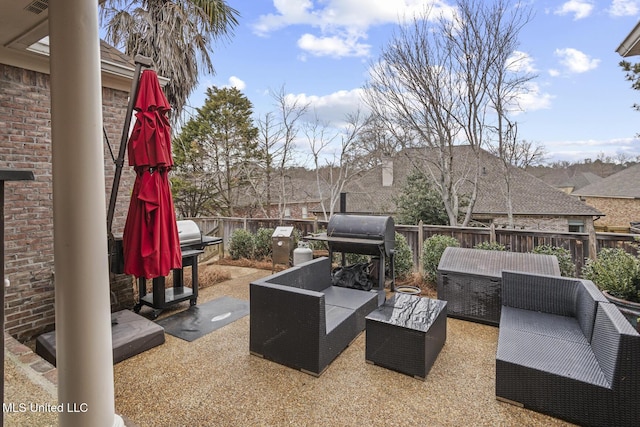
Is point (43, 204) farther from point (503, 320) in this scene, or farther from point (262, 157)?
point (262, 157)

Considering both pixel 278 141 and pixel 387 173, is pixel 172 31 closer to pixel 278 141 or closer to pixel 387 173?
pixel 278 141

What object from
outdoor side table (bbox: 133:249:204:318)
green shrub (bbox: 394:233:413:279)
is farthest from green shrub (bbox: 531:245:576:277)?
outdoor side table (bbox: 133:249:204:318)

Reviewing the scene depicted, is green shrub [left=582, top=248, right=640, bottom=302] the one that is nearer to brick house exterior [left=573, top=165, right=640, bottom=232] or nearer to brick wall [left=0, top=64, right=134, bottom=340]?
brick wall [left=0, top=64, right=134, bottom=340]

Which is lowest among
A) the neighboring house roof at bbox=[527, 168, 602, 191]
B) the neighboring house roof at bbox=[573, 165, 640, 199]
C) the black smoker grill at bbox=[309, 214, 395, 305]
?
the black smoker grill at bbox=[309, 214, 395, 305]

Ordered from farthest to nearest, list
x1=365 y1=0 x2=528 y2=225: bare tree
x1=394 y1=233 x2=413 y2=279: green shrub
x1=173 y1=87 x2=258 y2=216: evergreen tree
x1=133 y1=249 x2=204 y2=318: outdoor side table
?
x1=173 y1=87 x2=258 y2=216: evergreen tree
x1=365 y1=0 x2=528 y2=225: bare tree
x1=394 y1=233 x2=413 y2=279: green shrub
x1=133 y1=249 x2=204 y2=318: outdoor side table

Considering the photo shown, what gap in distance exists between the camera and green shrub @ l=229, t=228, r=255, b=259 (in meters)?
7.93

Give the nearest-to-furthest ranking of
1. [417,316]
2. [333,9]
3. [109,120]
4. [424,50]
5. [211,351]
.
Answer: [417,316], [211,351], [109,120], [333,9], [424,50]

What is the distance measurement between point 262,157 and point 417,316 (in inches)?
415

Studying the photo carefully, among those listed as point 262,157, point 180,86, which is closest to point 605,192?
point 262,157

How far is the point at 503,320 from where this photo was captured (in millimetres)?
3309

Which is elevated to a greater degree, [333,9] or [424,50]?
[333,9]

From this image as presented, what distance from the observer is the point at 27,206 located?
147 inches

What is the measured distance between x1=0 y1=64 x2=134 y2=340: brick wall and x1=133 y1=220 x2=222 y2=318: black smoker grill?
105 cm

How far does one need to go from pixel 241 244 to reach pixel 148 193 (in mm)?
4866
